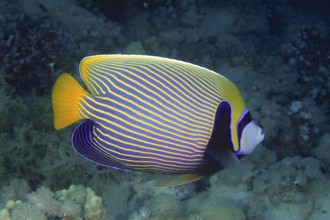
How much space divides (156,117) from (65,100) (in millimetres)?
547

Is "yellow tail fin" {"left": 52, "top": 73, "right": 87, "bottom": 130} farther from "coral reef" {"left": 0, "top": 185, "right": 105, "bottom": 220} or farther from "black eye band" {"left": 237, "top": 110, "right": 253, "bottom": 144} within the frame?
"coral reef" {"left": 0, "top": 185, "right": 105, "bottom": 220}

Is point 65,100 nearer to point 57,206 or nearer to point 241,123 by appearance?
point 241,123

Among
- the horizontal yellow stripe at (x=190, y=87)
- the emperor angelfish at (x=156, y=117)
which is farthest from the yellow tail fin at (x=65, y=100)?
the horizontal yellow stripe at (x=190, y=87)

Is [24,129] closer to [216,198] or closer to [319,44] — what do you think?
[216,198]

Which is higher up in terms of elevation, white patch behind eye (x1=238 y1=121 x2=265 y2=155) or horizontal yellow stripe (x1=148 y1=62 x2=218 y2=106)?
horizontal yellow stripe (x1=148 y1=62 x2=218 y2=106)

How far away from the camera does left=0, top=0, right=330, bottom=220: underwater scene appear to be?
6.72ft

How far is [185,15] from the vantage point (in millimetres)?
8641

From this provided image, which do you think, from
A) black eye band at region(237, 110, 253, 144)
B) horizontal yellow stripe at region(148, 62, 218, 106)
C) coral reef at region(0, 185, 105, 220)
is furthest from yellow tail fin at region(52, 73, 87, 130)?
coral reef at region(0, 185, 105, 220)

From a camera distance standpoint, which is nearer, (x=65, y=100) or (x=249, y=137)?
(x=65, y=100)

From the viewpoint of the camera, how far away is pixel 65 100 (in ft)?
6.35

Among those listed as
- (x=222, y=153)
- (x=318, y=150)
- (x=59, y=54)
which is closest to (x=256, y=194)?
(x=318, y=150)

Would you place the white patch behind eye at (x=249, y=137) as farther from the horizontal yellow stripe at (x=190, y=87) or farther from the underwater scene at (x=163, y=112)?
the horizontal yellow stripe at (x=190, y=87)

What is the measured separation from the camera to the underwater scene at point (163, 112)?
2049 mm

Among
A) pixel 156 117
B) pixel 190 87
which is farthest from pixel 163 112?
pixel 190 87
